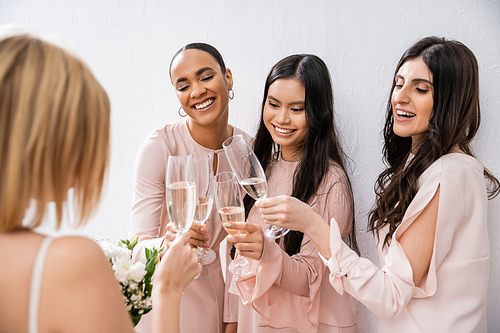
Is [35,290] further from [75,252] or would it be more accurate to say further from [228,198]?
[228,198]

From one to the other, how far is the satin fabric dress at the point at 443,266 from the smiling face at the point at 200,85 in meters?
0.97

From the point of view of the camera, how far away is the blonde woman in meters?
0.72

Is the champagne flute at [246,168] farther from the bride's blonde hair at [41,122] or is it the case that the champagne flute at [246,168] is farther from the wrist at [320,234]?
the bride's blonde hair at [41,122]

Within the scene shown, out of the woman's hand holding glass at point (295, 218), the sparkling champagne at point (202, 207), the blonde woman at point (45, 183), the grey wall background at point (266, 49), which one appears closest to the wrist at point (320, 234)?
the woman's hand holding glass at point (295, 218)

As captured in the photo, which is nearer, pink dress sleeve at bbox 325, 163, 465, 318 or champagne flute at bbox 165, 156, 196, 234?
champagne flute at bbox 165, 156, 196, 234

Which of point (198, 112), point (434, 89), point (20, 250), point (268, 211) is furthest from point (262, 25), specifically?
point (20, 250)

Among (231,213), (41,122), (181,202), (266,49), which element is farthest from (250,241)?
(266,49)

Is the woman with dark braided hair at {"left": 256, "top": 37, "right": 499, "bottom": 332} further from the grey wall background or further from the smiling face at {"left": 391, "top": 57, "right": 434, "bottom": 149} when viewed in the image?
the grey wall background

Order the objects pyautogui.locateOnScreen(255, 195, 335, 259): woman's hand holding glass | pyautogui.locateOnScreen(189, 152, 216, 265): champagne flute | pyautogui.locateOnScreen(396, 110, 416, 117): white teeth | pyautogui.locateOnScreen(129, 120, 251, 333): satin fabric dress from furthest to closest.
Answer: pyautogui.locateOnScreen(129, 120, 251, 333): satin fabric dress
pyautogui.locateOnScreen(396, 110, 416, 117): white teeth
pyautogui.locateOnScreen(255, 195, 335, 259): woman's hand holding glass
pyautogui.locateOnScreen(189, 152, 216, 265): champagne flute

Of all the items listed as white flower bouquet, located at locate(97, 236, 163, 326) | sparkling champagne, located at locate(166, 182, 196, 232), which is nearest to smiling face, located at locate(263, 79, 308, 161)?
sparkling champagne, located at locate(166, 182, 196, 232)

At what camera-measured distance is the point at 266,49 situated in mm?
2293

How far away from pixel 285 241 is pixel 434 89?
37.7 inches

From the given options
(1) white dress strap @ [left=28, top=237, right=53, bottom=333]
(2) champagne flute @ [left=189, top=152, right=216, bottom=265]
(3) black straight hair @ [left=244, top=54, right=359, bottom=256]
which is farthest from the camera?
(3) black straight hair @ [left=244, top=54, right=359, bottom=256]

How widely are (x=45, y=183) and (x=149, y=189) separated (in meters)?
1.25
